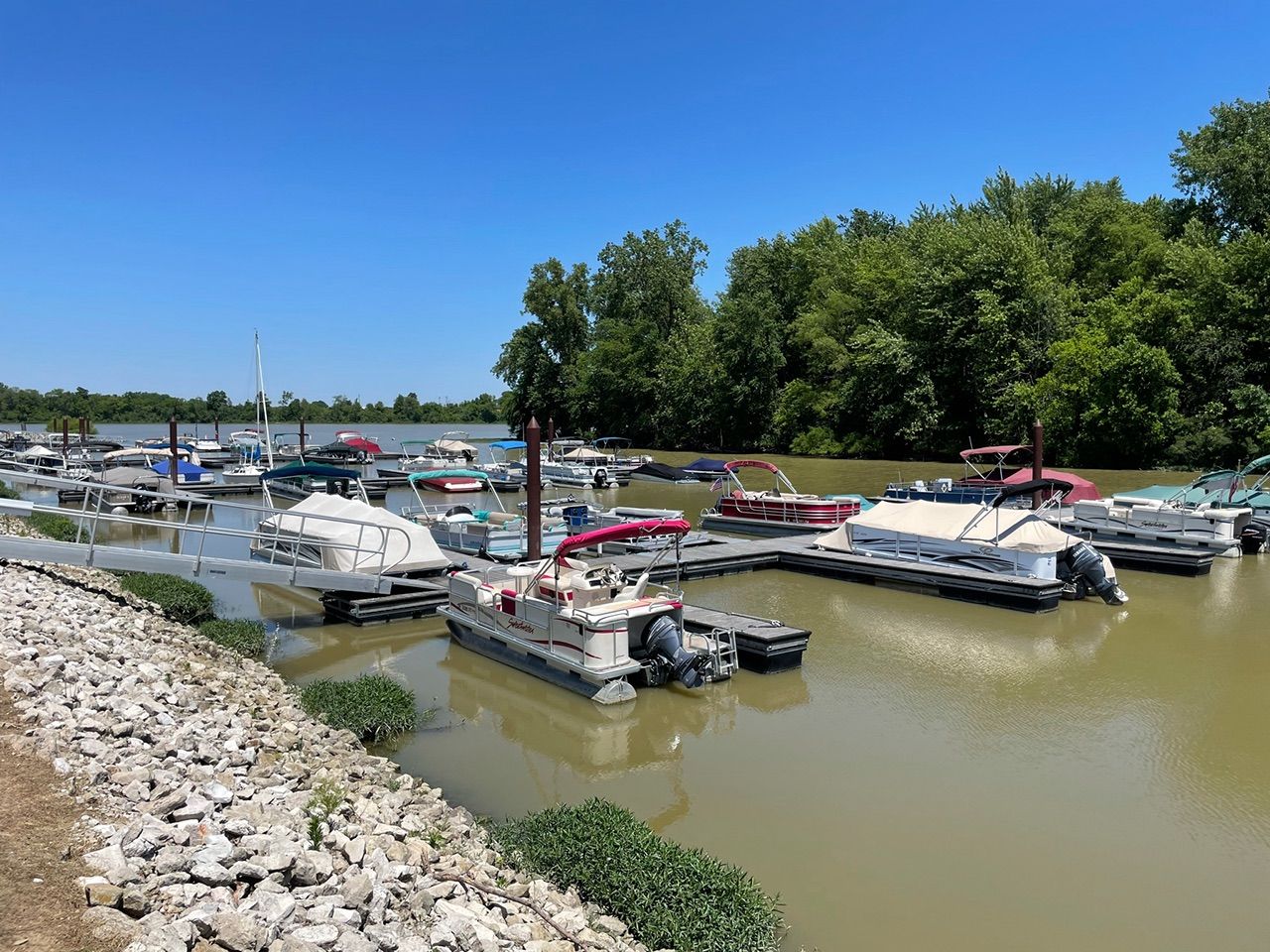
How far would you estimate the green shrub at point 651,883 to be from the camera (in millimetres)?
6176

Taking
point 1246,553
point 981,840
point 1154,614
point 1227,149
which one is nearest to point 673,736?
point 981,840

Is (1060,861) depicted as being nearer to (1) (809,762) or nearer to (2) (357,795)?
(1) (809,762)

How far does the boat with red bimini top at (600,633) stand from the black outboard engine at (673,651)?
0.01m

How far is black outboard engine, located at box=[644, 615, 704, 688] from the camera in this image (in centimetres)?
1279

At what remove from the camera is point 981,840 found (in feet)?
27.8

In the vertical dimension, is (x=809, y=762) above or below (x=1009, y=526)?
below

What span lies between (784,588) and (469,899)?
16.2 metres

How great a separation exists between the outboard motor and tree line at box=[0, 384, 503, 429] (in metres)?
114

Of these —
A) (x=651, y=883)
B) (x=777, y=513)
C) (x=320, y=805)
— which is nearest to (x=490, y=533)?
(x=777, y=513)

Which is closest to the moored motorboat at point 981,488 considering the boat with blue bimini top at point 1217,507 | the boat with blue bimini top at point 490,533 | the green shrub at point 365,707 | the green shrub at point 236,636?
the boat with blue bimini top at point 1217,507

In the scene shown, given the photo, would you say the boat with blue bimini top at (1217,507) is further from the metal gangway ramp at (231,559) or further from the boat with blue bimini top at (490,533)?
the metal gangway ramp at (231,559)

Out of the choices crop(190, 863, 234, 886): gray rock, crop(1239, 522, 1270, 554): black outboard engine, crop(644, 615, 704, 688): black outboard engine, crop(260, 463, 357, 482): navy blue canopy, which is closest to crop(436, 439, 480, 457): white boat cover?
crop(260, 463, 357, 482): navy blue canopy

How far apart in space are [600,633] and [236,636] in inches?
247

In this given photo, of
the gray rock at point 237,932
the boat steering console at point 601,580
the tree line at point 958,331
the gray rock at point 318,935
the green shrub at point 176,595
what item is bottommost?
the green shrub at point 176,595
